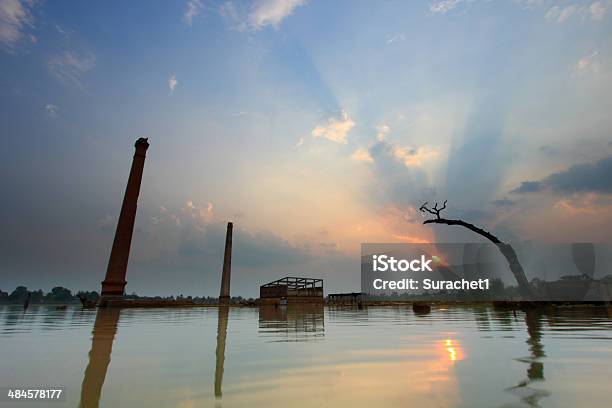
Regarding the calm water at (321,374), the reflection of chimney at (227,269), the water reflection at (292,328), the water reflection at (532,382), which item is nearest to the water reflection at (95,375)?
the calm water at (321,374)

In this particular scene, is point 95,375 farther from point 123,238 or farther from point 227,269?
point 227,269

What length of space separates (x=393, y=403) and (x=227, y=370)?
219cm

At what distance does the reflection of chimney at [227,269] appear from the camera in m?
48.0

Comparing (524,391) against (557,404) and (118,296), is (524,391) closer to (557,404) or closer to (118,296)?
(557,404)

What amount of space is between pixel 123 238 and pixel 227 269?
20.0 metres

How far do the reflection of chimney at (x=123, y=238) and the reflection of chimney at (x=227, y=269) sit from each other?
19205mm

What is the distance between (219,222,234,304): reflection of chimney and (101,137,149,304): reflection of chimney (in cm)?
1921

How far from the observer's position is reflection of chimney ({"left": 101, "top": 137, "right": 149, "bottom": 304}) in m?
29.3

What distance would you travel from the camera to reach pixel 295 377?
11.9 feet

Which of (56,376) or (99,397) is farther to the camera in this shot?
(56,376)

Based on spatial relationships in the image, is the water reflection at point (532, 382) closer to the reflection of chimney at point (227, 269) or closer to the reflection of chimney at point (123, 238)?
the reflection of chimney at point (123, 238)

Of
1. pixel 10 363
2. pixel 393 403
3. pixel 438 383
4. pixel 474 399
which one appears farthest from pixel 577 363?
pixel 10 363

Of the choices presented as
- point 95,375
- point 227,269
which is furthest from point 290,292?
point 95,375

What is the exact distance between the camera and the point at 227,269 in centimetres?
4906
